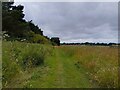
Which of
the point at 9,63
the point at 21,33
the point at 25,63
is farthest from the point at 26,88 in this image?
the point at 21,33

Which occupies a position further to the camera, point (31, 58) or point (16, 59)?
point (31, 58)

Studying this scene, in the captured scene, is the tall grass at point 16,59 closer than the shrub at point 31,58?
Yes

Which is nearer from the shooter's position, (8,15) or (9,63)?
(9,63)

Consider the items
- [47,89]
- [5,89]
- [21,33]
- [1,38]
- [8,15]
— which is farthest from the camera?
[21,33]

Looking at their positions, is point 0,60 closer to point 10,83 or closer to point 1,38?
point 10,83

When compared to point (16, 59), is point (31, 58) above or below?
below

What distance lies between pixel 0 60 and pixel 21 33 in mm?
29885

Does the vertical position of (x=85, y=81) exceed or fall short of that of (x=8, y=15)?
it falls short

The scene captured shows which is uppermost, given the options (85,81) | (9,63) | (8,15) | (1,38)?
(8,15)

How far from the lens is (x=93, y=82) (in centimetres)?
1140

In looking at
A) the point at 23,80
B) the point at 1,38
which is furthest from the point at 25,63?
the point at 23,80

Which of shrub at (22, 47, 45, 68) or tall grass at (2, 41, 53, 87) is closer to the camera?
tall grass at (2, 41, 53, 87)

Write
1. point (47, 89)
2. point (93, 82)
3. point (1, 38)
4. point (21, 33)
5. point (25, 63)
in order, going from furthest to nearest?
point (21, 33), point (25, 63), point (1, 38), point (93, 82), point (47, 89)

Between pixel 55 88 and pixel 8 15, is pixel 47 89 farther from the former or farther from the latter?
pixel 8 15
